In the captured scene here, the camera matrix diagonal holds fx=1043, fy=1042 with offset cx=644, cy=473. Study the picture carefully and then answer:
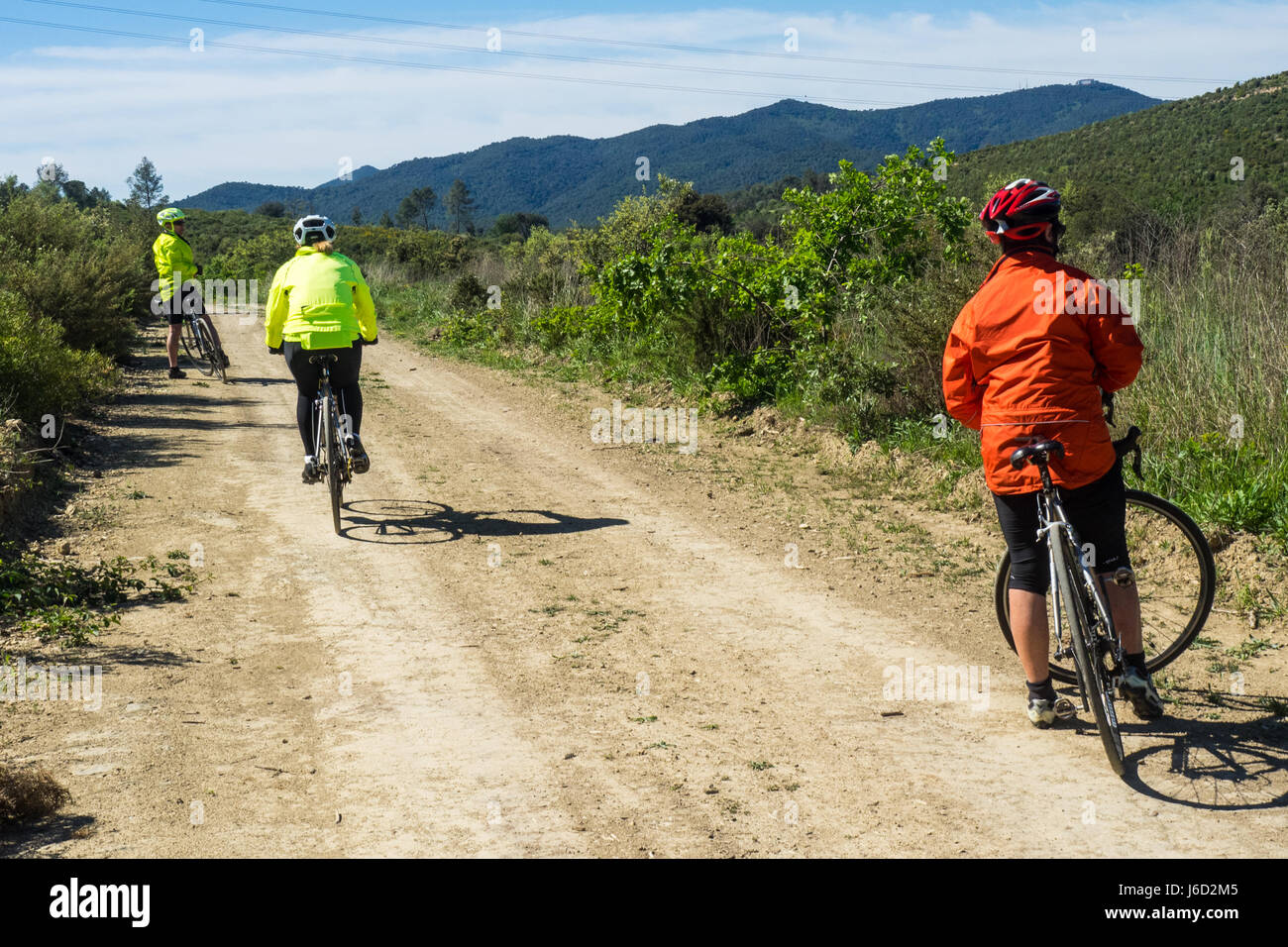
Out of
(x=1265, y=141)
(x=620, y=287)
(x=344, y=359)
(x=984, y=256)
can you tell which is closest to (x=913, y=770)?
(x=344, y=359)

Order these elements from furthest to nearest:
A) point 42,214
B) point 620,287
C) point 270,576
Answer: point 42,214 → point 620,287 → point 270,576

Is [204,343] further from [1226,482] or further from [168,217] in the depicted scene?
[1226,482]

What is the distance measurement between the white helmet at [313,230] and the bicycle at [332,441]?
895 mm

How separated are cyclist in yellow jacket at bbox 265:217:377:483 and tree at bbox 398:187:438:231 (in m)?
140

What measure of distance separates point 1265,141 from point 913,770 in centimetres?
3967

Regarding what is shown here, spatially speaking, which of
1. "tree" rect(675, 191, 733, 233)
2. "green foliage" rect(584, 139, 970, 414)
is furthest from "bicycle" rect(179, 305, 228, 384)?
"tree" rect(675, 191, 733, 233)

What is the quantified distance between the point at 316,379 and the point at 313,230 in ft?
3.59

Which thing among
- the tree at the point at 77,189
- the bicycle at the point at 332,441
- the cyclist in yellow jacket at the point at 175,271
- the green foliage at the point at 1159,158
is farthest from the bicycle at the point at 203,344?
the tree at the point at 77,189

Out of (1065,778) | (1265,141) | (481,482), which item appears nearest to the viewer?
(1065,778)

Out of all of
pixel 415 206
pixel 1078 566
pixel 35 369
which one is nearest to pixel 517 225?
pixel 415 206

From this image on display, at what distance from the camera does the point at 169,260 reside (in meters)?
13.8

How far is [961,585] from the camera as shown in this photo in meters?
6.13

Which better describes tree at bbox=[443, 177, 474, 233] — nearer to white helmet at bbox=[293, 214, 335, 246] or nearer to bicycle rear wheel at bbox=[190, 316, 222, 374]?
bicycle rear wheel at bbox=[190, 316, 222, 374]

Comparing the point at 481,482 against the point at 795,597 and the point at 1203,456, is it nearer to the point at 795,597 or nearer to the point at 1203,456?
the point at 795,597
